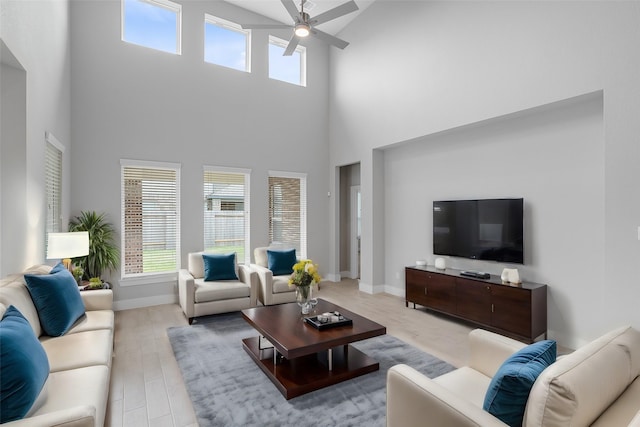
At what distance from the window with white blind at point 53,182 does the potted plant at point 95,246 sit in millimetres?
421

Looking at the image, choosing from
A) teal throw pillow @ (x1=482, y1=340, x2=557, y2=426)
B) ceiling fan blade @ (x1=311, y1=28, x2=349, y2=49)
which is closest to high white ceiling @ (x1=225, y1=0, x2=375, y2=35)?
ceiling fan blade @ (x1=311, y1=28, x2=349, y2=49)

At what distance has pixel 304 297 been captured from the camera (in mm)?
3477

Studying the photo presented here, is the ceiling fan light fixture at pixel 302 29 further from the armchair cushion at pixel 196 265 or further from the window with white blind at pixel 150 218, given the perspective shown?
the armchair cushion at pixel 196 265

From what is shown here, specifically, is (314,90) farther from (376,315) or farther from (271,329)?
(271,329)

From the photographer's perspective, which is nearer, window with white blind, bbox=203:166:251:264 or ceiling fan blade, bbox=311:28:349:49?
ceiling fan blade, bbox=311:28:349:49

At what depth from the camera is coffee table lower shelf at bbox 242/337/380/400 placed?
8.87 feet

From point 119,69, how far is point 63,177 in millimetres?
1937

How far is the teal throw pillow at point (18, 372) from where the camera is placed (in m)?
1.47

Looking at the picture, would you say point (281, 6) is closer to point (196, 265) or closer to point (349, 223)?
point (349, 223)

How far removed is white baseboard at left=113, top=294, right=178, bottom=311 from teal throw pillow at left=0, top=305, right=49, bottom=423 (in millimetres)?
3704

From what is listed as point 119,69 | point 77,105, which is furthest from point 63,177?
point 119,69

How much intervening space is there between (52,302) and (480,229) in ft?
15.7

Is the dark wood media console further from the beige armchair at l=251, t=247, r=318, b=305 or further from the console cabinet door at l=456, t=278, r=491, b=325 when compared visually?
the beige armchair at l=251, t=247, r=318, b=305

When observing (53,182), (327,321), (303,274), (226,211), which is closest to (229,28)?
(226,211)
